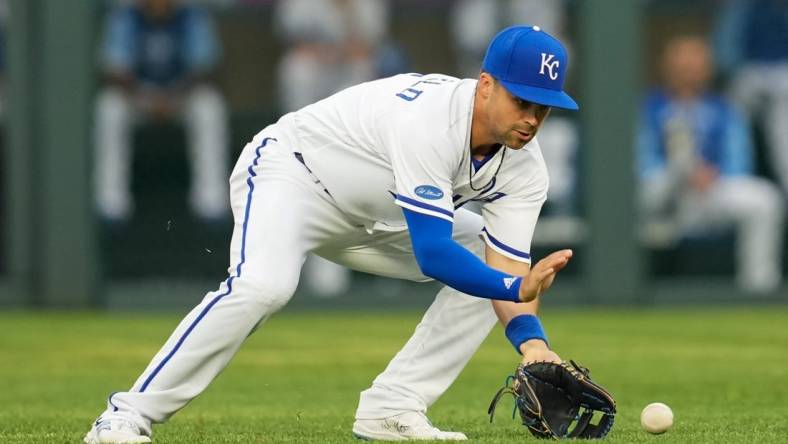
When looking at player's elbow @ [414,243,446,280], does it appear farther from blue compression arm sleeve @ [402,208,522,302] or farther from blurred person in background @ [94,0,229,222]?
blurred person in background @ [94,0,229,222]

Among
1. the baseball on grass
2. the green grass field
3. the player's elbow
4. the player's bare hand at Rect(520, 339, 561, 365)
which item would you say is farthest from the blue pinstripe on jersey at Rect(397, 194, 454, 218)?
the baseball on grass

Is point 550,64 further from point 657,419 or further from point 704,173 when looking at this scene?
point 704,173

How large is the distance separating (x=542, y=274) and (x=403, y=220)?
1116 millimetres

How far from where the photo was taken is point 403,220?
6.36 m

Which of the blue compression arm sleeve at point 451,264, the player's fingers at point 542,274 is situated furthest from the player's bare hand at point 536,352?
the player's fingers at point 542,274

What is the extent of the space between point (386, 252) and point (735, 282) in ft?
30.1

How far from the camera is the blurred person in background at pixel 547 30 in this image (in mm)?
14875

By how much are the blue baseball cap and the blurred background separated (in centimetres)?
903

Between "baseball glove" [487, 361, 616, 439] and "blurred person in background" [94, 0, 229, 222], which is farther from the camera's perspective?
"blurred person in background" [94, 0, 229, 222]

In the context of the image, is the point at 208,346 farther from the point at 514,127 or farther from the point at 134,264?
the point at 134,264

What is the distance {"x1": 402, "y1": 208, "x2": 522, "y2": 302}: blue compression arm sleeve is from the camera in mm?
5586

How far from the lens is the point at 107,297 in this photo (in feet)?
48.4

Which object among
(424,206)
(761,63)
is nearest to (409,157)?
(424,206)

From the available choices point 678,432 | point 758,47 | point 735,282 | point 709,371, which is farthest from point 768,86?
point 678,432
